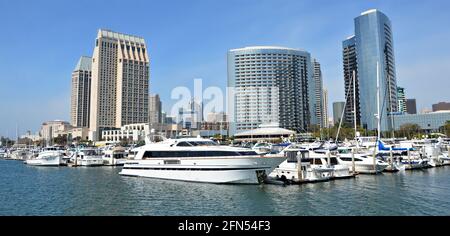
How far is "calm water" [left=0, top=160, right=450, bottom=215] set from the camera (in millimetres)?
19922

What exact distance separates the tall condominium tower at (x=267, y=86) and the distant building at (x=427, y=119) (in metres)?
48.5

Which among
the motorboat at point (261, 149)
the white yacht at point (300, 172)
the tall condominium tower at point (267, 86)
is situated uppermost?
the tall condominium tower at point (267, 86)

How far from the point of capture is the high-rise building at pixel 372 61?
16550 centimetres

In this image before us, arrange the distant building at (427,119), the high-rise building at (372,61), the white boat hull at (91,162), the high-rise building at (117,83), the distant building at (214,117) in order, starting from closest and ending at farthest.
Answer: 1. the white boat hull at (91,162)
2. the distant building at (214,117)
3. the distant building at (427,119)
4. the high-rise building at (372,61)
5. the high-rise building at (117,83)

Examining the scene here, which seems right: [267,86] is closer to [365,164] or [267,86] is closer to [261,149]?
[261,149]

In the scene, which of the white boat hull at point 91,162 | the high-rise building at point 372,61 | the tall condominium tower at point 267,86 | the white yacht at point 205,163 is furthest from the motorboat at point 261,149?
the high-rise building at point 372,61

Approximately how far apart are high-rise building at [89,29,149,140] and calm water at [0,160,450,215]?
6478 inches

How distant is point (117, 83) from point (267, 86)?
87985 mm

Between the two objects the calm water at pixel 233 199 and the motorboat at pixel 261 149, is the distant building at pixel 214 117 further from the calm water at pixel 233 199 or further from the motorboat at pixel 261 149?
the calm water at pixel 233 199

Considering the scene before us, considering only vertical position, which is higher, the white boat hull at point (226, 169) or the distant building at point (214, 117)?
the distant building at point (214, 117)

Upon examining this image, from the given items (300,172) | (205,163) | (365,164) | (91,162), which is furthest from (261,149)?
(91,162)

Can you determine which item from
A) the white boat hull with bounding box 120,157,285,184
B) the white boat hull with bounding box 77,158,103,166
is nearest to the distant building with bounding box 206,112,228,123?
the white boat hull with bounding box 77,158,103,166

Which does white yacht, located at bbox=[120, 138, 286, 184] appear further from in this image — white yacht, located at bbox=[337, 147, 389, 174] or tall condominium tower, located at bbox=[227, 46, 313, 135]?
tall condominium tower, located at bbox=[227, 46, 313, 135]
